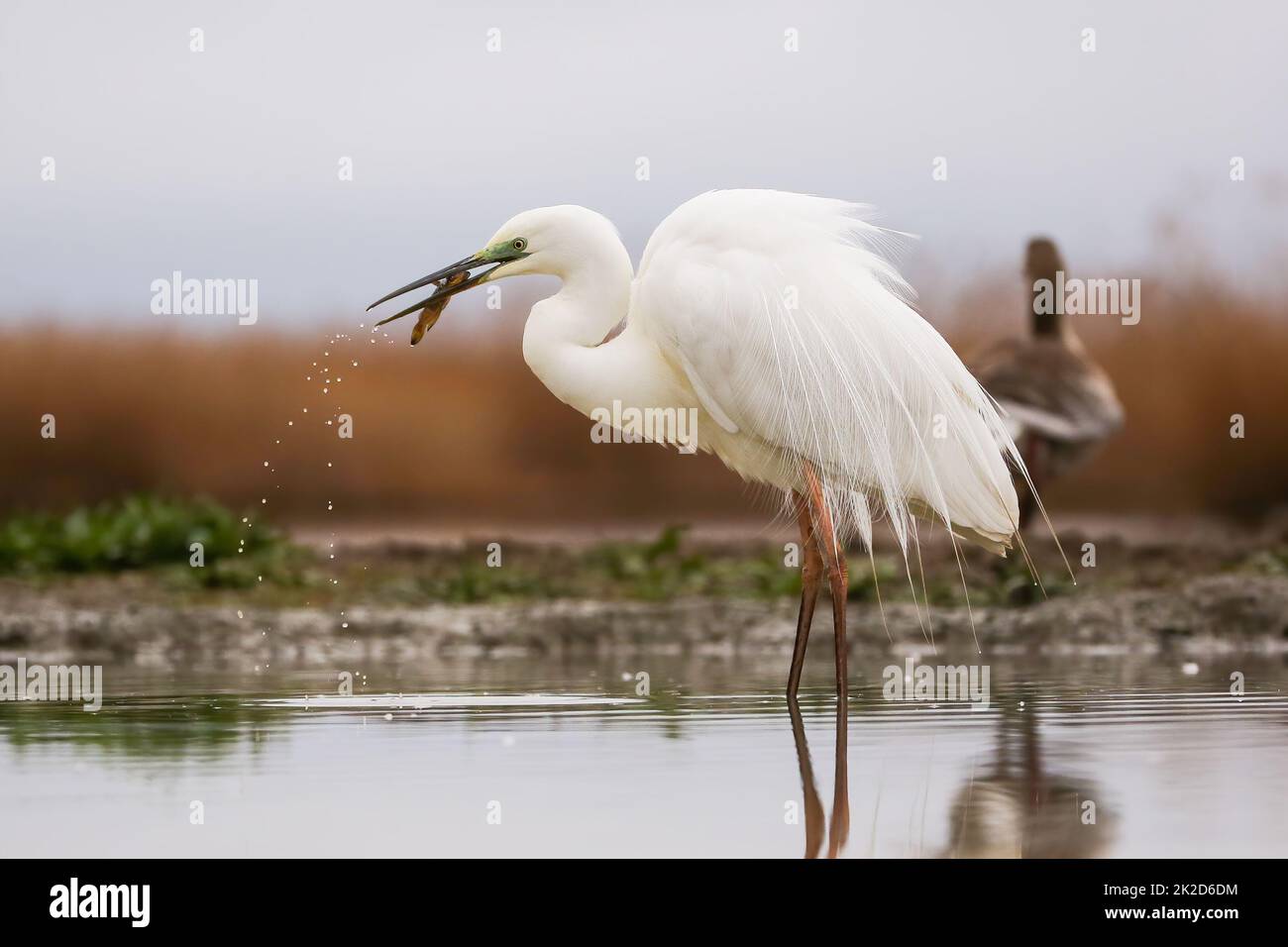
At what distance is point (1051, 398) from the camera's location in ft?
33.5

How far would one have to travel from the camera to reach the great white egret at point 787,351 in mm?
6121

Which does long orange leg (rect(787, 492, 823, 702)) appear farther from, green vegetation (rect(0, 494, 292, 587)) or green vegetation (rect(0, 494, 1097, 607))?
green vegetation (rect(0, 494, 292, 587))

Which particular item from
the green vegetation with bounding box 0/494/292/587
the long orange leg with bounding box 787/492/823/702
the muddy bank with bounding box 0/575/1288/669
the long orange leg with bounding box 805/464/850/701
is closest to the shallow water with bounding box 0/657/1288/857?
the long orange leg with bounding box 787/492/823/702

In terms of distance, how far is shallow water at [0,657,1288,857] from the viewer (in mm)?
3604

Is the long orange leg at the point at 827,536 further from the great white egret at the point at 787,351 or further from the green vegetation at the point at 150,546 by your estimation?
the green vegetation at the point at 150,546

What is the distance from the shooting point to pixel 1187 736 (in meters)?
5.04

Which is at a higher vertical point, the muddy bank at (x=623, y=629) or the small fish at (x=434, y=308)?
the small fish at (x=434, y=308)

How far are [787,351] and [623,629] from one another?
335 centimetres

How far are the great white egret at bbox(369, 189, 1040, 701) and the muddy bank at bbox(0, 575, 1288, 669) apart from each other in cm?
242

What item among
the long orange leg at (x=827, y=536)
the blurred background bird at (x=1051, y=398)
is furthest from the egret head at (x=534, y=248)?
the blurred background bird at (x=1051, y=398)

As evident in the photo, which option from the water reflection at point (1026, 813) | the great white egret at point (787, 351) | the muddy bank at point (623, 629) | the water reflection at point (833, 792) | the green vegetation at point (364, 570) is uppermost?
the great white egret at point (787, 351)

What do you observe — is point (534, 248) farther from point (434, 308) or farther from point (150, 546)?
point (150, 546)

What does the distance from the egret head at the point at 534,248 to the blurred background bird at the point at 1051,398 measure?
4.22 meters

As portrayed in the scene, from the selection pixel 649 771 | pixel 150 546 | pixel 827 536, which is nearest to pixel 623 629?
pixel 827 536
